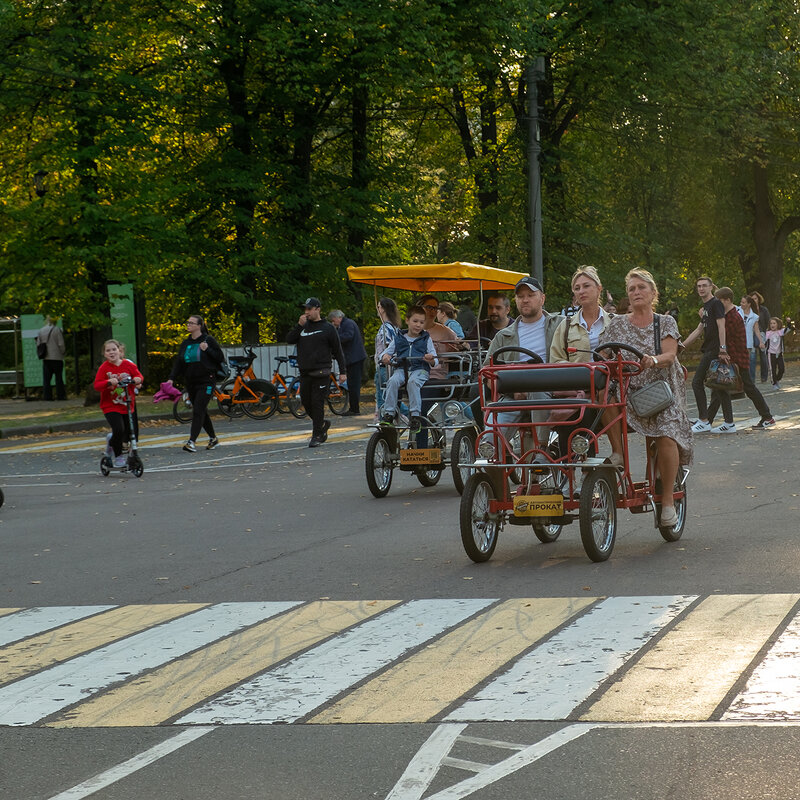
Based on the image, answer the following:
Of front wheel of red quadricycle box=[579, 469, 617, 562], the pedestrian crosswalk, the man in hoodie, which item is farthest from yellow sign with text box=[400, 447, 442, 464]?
the pedestrian crosswalk

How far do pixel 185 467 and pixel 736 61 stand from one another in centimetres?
2336

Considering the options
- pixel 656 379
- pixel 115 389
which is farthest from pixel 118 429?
pixel 656 379

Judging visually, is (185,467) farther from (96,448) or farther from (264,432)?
(264,432)

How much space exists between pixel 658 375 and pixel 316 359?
9921mm

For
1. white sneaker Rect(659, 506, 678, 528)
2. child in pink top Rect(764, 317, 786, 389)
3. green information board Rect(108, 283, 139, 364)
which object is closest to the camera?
white sneaker Rect(659, 506, 678, 528)

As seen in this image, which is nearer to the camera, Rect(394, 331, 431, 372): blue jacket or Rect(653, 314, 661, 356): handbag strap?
Rect(653, 314, 661, 356): handbag strap

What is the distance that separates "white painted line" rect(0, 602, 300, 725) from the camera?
5.88m

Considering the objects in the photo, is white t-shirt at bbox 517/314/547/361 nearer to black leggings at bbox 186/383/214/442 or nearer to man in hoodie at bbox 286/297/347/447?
man in hoodie at bbox 286/297/347/447

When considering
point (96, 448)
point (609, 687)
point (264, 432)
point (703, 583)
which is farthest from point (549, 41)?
point (609, 687)

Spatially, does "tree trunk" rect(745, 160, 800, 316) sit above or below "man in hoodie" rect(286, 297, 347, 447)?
above

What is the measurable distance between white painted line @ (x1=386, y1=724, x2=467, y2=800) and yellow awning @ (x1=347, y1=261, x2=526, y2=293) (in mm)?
10300

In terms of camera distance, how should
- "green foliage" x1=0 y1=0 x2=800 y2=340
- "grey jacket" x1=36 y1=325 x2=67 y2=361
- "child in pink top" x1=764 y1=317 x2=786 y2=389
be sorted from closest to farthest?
"green foliage" x1=0 y1=0 x2=800 y2=340
"child in pink top" x1=764 y1=317 x2=786 y2=389
"grey jacket" x1=36 y1=325 x2=67 y2=361

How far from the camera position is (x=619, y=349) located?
928 centimetres

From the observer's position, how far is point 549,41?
32094 millimetres
